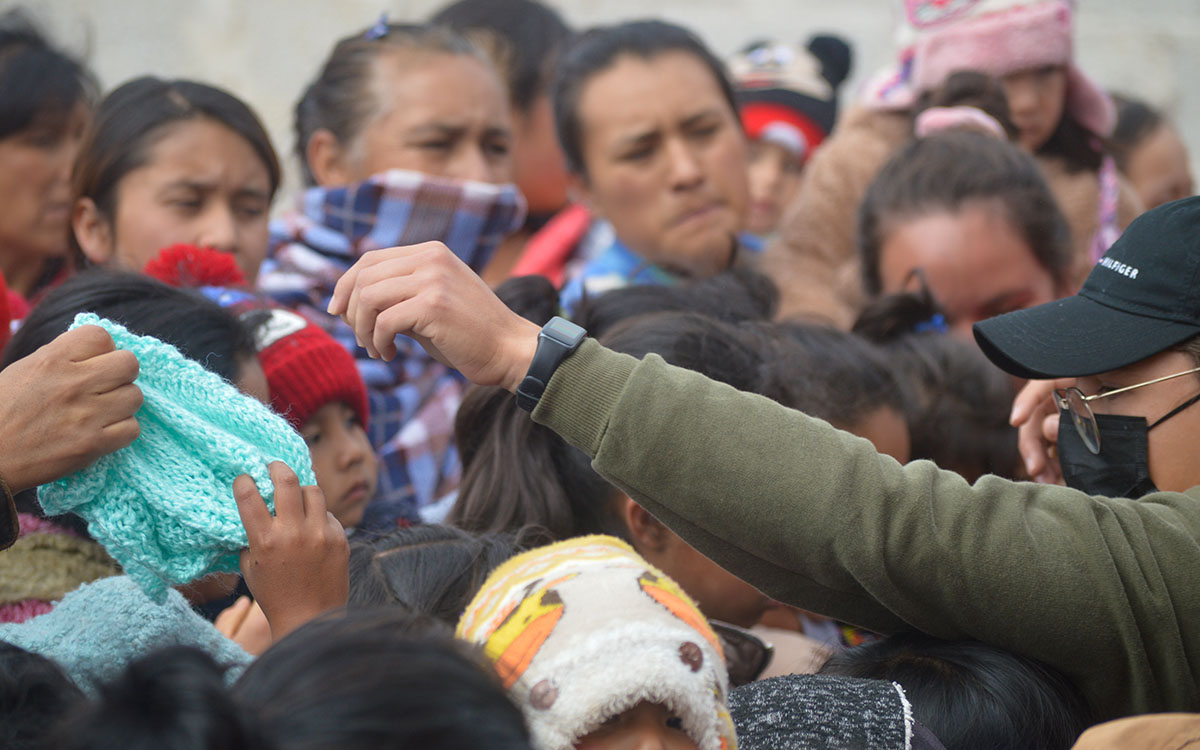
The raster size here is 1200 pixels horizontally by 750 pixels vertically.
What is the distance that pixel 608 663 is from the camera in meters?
1.42

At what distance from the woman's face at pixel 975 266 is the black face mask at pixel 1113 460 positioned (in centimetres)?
141

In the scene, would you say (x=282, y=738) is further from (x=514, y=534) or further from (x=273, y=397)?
(x=273, y=397)

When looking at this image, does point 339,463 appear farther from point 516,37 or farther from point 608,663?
point 516,37

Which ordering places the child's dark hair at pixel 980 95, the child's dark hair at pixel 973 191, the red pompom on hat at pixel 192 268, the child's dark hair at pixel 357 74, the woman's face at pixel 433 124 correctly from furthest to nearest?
the child's dark hair at pixel 980 95 < the child's dark hair at pixel 357 74 < the woman's face at pixel 433 124 < the child's dark hair at pixel 973 191 < the red pompom on hat at pixel 192 268

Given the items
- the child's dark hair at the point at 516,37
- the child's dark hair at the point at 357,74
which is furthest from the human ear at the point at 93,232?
the child's dark hair at the point at 516,37

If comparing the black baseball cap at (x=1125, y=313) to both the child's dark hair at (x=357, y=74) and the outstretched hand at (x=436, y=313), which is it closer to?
the outstretched hand at (x=436, y=313)

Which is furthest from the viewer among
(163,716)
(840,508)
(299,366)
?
(299,366)

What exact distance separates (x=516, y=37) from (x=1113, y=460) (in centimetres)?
331

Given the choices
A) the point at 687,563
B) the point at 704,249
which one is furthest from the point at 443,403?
the point at 687,563

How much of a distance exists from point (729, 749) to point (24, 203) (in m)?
2.63

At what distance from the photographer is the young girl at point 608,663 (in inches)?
55.6

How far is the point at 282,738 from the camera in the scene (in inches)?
39.0

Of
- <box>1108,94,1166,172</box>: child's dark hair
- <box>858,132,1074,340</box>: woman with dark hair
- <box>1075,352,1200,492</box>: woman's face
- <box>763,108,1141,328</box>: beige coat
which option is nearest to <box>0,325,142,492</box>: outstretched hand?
<box>1075,352,1200,492</box>: woman's face

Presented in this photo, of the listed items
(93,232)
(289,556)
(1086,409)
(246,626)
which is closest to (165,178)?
(93,232)
